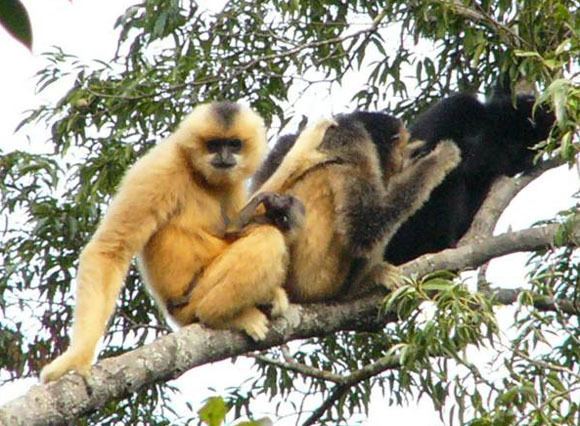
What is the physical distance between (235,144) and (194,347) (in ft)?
4.26

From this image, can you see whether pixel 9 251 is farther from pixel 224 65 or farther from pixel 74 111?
pixel 224 65

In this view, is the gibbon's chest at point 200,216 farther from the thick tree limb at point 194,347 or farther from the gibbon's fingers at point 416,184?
the gibbon's fingers at point 416,184

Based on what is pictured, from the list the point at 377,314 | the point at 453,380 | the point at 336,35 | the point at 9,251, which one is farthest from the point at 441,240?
the point at 9,251

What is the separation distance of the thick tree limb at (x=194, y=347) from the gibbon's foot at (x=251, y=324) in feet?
0.13

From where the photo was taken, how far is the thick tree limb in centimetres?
330

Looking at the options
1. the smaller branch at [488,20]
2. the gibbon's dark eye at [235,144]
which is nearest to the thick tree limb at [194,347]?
the gibbon's dark eye at [235,144]

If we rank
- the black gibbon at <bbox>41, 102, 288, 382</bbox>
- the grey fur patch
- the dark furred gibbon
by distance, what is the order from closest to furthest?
the black gibbon at <bbox>41, 102, 288, 382</bbox>, the grey fur patch, the dark furred gibbon

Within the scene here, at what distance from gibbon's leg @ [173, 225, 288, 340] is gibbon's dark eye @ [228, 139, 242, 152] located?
2.21 ft

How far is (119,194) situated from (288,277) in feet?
3.32

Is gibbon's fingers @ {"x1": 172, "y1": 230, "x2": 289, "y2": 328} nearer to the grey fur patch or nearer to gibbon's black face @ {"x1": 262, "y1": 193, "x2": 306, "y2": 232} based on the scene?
gibbon's black face @ {"x1": 262, "y1": 193, "x2": 306, "y2": 232}

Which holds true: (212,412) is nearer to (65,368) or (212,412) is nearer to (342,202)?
(65,368)

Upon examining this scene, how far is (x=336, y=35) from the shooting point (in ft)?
23.1

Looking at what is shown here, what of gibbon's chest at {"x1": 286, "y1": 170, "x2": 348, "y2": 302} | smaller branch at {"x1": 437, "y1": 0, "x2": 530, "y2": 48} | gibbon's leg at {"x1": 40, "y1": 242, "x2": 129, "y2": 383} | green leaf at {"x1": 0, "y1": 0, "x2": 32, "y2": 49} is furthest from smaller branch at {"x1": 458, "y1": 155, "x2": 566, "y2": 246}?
green leaf at {"x1": 0, "y1": 0, "x2": 32, "y2": 49}

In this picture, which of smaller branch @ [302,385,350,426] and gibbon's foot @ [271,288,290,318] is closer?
gibbon's foot @ [271,288,290,318]
